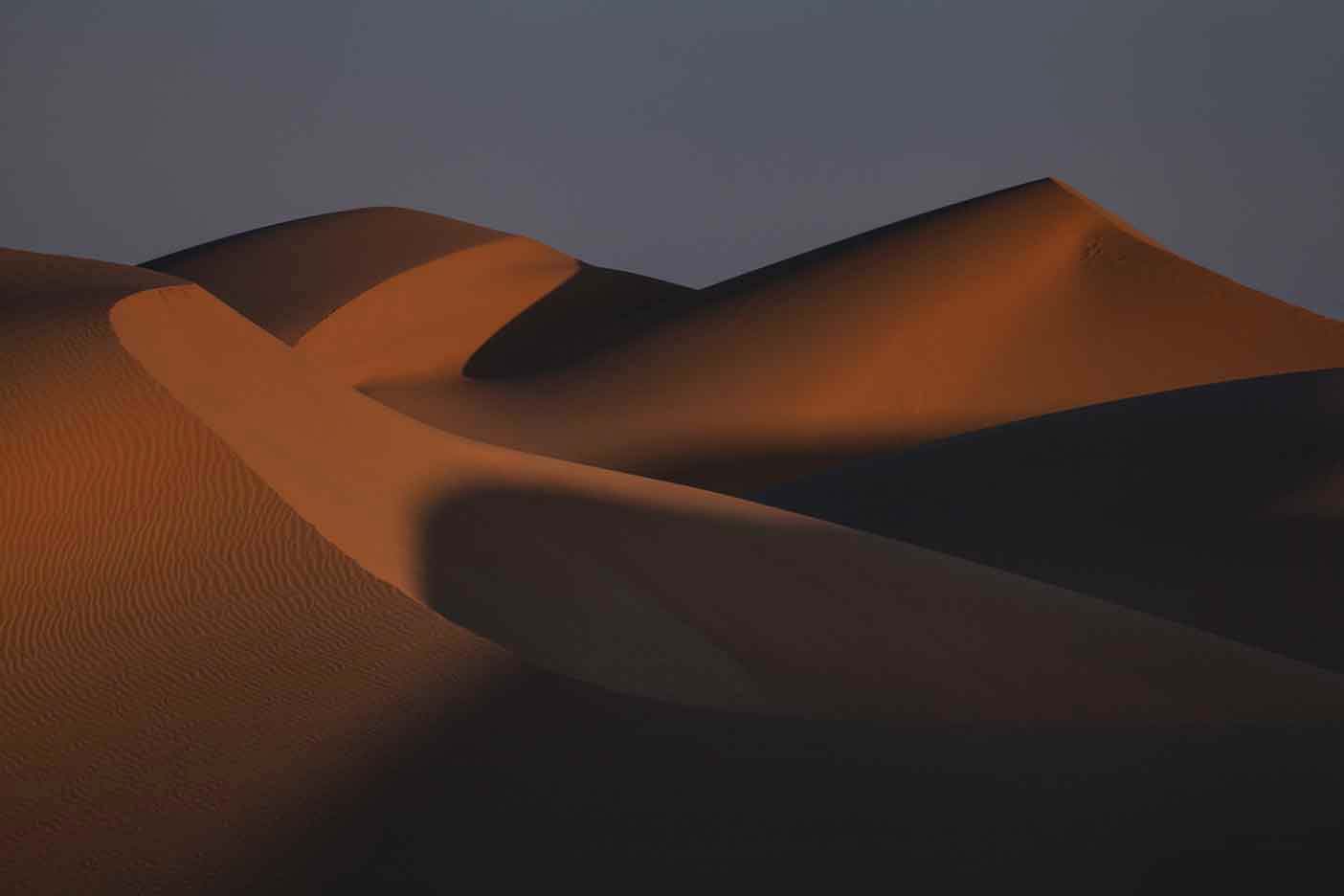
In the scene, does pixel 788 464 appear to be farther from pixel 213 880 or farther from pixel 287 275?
pixel 213 880

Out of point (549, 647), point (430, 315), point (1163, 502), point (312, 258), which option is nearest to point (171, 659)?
point (549, 647)

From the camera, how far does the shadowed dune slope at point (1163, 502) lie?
12.6m

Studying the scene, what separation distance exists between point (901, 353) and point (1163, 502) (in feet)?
30.4

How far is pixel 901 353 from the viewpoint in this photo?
928 inches

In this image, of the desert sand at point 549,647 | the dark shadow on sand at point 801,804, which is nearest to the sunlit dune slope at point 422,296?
the desert sand at point 549,647

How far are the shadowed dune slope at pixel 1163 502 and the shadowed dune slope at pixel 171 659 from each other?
7.17 meters

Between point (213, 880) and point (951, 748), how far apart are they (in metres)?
2.82

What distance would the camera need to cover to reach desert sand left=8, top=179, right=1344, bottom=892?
5.82 m

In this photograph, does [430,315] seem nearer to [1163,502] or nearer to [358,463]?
[1163,502]

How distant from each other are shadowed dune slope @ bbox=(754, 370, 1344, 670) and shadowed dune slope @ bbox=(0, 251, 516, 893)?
7.17m

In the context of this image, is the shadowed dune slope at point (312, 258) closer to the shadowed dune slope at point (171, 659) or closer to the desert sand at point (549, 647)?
the desert sand at point (549, 647)

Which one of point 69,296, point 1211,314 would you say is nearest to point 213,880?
point 69,296

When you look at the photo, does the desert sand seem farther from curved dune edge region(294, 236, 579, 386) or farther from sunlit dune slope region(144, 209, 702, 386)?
curved dune edge region(294, 236, 579, 386)

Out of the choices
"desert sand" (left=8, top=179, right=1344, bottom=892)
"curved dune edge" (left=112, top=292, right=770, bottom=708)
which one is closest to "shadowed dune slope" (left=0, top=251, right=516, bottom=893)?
"desert sand" (left=8, top=179, right=1344, bottom=892)
